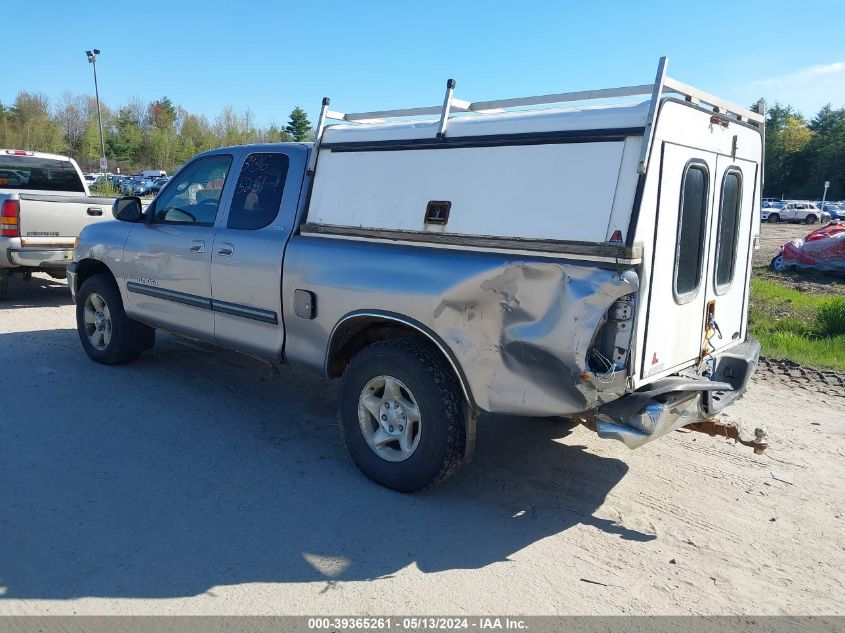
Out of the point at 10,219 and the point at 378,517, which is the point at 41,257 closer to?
the point at 10,219

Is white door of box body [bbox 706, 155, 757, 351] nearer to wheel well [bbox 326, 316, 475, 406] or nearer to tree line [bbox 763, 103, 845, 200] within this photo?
wheel well [bbox 326, 316, 475, 406]

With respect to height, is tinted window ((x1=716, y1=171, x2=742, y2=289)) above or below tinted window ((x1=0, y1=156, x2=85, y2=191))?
below

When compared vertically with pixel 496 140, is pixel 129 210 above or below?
below

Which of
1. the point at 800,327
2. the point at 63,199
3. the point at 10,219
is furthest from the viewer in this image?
the point at 63,199

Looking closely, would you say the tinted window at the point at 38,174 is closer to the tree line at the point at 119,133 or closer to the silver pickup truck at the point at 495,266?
the silver pickup truck at the point at 495,266

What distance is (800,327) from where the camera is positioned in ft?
28.4

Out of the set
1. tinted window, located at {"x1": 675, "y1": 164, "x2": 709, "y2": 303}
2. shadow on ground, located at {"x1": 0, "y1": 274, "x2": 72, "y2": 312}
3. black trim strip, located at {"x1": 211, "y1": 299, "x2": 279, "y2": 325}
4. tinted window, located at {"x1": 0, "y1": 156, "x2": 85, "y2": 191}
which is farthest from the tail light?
tinted window, located at {"x1": 675, "y1": 164, "x2": 709, "y2": 303}

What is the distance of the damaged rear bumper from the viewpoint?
3.43 meters

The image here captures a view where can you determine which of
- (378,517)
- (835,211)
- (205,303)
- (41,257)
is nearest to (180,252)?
(205,303)

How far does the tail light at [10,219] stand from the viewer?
918cm

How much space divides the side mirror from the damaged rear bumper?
448cm

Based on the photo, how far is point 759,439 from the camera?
163 inches

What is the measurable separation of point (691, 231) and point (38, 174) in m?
10.7

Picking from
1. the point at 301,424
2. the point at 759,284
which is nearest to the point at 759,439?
the point at 301,424
